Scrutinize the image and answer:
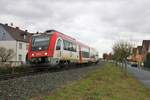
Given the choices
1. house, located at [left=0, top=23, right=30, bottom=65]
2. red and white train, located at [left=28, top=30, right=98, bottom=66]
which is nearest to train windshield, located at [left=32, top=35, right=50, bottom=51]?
red and white train, located at [left=28, top=30, right=98, bottom=66]

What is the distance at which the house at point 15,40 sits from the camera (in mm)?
69706

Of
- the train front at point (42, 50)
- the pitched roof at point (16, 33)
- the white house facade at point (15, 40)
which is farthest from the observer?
the pitched roof at point (16, 33)

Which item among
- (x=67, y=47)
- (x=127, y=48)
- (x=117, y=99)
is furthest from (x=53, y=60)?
(x=117, y=99)

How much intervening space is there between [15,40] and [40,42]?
1714 inches

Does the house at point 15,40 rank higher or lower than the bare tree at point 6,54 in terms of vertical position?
higher

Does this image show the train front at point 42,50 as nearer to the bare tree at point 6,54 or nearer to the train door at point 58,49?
the train door at point 58,49

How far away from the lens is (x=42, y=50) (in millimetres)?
26859

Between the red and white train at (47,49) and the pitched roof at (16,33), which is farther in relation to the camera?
the pitched roof at (16,33)

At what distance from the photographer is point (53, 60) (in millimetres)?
26281

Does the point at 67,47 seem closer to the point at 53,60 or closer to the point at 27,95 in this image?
the point at 53,60

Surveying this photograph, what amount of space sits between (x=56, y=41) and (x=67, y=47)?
3.89m

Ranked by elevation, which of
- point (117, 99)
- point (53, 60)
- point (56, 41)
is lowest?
point (117, 99)

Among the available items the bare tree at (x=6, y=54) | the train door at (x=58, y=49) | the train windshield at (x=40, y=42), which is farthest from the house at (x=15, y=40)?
the train door at (x=58, y=49)

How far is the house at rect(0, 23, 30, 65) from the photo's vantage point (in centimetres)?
6971
